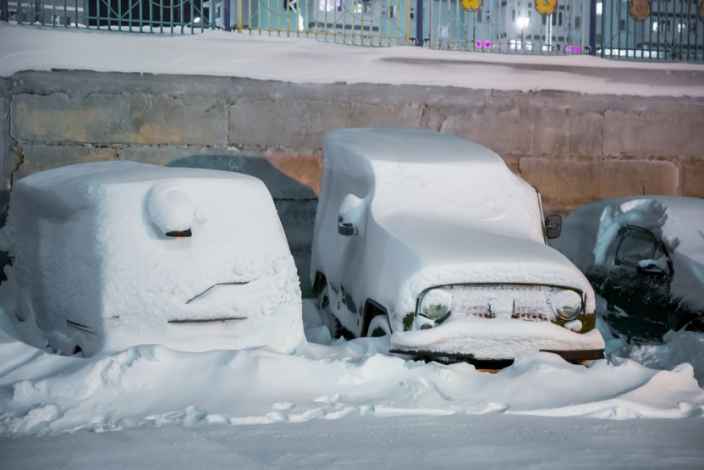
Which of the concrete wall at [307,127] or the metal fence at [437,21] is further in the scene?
the metal fence at [437,21]

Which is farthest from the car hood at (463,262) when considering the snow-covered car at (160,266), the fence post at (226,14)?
the fence post at (226,14)

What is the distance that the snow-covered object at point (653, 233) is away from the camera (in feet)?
28.7

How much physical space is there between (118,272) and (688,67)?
38.4 ft

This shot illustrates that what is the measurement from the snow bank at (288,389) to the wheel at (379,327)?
30cm

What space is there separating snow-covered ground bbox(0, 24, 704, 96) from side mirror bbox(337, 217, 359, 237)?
231 inches

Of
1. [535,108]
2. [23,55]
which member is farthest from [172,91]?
[535,108]

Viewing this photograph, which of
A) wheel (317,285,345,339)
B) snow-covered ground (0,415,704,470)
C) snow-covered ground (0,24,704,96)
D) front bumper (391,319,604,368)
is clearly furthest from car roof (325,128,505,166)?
snow-covered ground (0,24,704,96)

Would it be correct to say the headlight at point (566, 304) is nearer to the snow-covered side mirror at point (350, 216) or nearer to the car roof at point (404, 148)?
the snow-covered side mirror at point (350, 216)

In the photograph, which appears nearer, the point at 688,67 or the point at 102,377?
the point at 102,377

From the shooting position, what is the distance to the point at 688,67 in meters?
16.1

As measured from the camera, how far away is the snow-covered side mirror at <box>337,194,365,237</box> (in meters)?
8.51

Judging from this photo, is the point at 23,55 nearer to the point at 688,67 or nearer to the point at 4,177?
the point at 4,177

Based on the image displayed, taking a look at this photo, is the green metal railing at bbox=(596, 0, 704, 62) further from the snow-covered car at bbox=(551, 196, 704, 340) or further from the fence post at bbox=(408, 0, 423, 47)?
the snow-covered car at bbox=(551, 196, 704, 340)

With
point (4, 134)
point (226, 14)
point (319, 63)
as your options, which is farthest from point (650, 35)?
point (4, 134)
